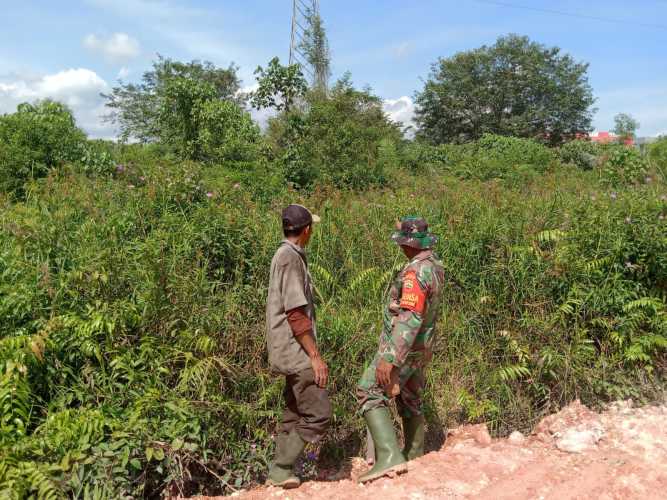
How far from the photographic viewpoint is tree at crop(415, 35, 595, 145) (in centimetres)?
2736

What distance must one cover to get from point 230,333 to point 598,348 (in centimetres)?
314

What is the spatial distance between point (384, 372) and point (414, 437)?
68cm

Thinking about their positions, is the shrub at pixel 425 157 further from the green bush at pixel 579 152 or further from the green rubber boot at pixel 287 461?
the green rubber boot at pixel 287 461

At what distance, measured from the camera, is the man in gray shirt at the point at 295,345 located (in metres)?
3.20

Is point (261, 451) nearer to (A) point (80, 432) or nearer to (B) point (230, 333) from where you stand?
(B) point (230, 333)

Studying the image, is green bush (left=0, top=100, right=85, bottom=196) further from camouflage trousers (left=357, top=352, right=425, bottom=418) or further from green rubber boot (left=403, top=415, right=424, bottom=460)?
green rubber boot (left=403, top=415, right=424, bottom=460)

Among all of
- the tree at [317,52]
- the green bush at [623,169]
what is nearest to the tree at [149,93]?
the tree at [317,52]

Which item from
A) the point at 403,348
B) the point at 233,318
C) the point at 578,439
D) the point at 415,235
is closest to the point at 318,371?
the point at 403,348

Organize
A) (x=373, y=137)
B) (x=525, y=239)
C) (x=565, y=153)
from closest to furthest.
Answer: (x=525, y=239) < (x=373, y=137) < (x=565, y=153)

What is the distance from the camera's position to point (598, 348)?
4.82m

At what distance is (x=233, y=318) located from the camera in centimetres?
427

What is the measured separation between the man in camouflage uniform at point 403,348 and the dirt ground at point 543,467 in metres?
0.21

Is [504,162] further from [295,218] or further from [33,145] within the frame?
[295,218]

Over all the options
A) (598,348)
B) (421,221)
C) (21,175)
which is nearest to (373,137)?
(21,175)
